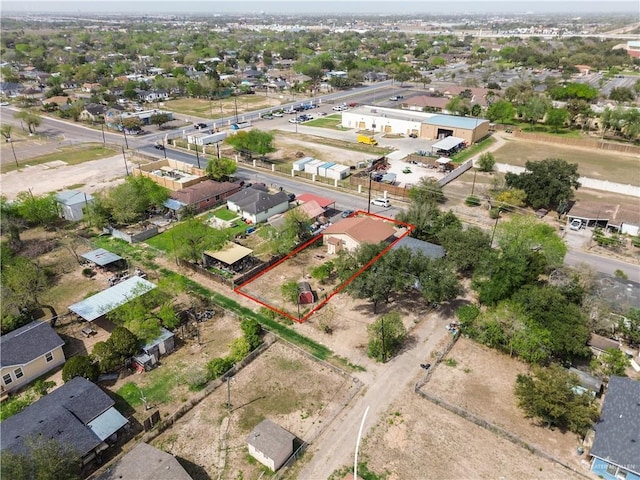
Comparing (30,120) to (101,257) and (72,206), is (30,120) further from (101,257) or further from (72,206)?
(101,257)

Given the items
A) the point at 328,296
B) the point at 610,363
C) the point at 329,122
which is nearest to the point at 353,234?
the point at 328,296

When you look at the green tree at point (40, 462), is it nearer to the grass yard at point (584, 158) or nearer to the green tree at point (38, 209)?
the green tree at point (38, 209)

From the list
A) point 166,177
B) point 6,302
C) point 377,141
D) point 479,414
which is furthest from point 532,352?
point 377,141

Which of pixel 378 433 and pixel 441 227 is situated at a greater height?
pixel 441 227

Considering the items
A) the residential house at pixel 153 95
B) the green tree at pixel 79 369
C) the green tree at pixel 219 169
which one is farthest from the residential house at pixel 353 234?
the residential house at pixel 153 95

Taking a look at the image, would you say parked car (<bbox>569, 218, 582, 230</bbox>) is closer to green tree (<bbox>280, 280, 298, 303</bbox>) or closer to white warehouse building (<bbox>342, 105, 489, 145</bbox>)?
white warehouse building (<bbox>342, 105, 489, 145</bbox>)

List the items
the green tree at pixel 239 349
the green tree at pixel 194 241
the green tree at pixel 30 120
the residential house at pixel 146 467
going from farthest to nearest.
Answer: the green tree at pixel 30 120, the green tree at pixel 194 241, the green tree at pixel 239 349, the residential house at pixel 146 467

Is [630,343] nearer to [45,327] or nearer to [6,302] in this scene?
[45,327]
